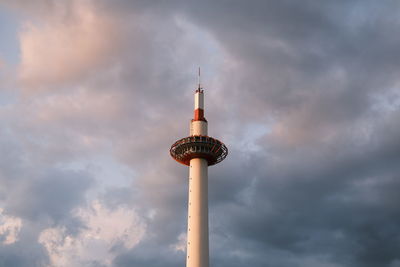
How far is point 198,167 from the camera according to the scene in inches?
4459

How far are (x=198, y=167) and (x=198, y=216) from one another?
40.3 ft

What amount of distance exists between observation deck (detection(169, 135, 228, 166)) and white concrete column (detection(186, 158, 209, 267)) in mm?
1666

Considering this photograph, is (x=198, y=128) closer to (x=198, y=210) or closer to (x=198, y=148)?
(x=198, y=148)

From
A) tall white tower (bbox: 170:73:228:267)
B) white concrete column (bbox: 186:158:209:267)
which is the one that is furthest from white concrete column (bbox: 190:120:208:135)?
white concrete column (bbox: 186:158:209:267)

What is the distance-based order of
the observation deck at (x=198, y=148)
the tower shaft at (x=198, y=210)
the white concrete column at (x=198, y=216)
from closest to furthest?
the white concrete column at (x=198, y=216)
the tower shaft at (x=198, y=210)
the observation deck at (x=198, y=148)

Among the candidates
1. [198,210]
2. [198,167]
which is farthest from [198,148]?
[198,210]

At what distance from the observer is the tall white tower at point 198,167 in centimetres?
10406

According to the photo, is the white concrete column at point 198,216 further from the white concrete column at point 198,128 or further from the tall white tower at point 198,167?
the white concrete column at point 198,128

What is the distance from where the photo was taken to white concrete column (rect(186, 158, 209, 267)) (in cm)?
10319

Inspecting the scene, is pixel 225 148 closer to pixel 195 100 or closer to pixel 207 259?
pixel 195 100

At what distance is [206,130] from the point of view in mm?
119375

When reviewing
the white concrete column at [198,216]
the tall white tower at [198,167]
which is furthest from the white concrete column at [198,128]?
the white concrete column at [198,216]

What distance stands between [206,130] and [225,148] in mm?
6699

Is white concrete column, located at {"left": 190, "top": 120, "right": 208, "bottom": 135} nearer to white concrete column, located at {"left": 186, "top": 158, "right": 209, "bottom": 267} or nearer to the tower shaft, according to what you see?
the tower shaft
